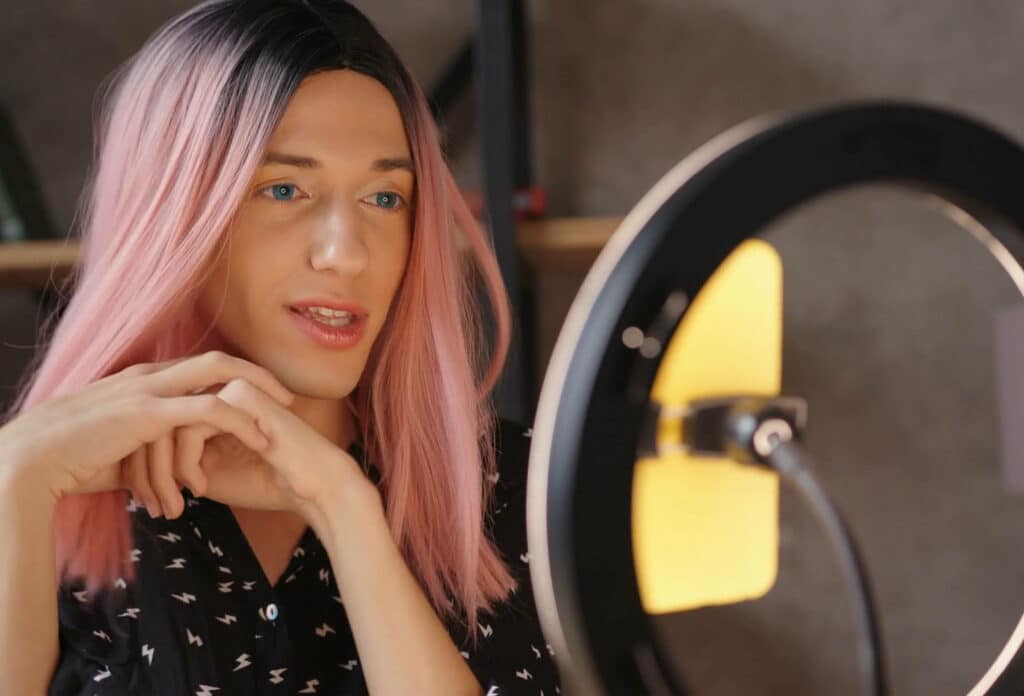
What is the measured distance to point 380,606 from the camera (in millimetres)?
823

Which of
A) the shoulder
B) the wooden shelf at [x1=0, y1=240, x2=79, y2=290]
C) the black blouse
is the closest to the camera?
the black blouse

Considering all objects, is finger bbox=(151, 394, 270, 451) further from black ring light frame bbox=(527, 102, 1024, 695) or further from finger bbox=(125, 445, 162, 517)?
black ring light frame bbox=(527, 102, 1024, 695)

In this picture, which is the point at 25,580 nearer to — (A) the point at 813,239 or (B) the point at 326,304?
(B) the point at 326,304

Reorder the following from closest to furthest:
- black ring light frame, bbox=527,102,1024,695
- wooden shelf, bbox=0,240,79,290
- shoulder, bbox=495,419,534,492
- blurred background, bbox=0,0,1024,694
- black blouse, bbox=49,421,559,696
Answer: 1. black ring light frame, bbox=527,102,1024,695
2. black blouse, bbox=49,421,559,696
3. shoulder, bbox=495,419,534,492
4. wooden shelf, bbox=0,240,79,290
5. blurred background, bbox=0,0,1024,694

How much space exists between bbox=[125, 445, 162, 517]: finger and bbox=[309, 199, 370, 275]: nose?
0.69ft

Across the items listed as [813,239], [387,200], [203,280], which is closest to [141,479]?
[203,280]

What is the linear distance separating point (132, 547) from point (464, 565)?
0.30 metres

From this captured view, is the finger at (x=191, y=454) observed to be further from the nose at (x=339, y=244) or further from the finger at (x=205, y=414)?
the nose at (x=339, y=244)

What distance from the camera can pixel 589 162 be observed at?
164 centimetres

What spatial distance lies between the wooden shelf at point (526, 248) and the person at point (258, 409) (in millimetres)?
374

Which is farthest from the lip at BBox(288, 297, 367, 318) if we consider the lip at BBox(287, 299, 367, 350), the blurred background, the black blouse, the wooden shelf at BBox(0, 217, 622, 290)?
the blurred background

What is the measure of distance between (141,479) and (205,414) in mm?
99

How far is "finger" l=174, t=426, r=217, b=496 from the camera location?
30.6 inches

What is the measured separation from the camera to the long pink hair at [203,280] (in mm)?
864
